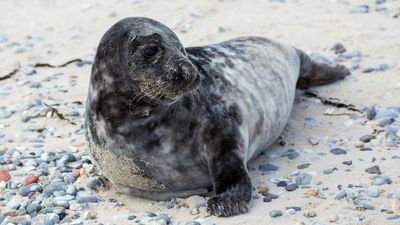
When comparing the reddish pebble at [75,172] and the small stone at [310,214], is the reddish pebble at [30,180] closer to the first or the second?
the reddish pebble at [75,172]

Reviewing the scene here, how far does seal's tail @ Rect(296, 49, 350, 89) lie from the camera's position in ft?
21.0

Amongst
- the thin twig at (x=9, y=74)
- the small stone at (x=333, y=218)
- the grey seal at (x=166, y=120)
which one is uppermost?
the grey seal at (x=166, y=120)

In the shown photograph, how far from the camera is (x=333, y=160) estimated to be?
507 cm

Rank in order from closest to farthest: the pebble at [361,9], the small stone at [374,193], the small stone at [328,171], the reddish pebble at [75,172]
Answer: the small stone at [374,193] → the small stone at [328,171] → the reddish pebble at [75,172] → the pebble at [361,9]

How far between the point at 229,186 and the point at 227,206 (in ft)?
0.54

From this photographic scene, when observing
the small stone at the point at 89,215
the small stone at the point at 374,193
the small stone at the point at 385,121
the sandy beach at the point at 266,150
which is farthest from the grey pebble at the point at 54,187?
the small stone at the point at 385,121

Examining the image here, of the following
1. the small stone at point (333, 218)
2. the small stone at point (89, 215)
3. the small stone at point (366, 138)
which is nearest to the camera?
the small stone at point (333, 218)

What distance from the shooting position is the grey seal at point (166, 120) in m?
4.38

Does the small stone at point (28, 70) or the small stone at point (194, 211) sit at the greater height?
the small stone at point (194, 211)

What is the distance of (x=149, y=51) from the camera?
4371 mm

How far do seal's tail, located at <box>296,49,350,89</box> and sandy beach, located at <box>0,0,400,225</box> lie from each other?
0.07 m

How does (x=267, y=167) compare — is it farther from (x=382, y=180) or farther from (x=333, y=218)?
(x=333, y=218)

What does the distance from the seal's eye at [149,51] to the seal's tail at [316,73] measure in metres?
2.20

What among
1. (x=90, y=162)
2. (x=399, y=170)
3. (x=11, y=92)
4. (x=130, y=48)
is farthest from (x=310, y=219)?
(x=11, y=92)
